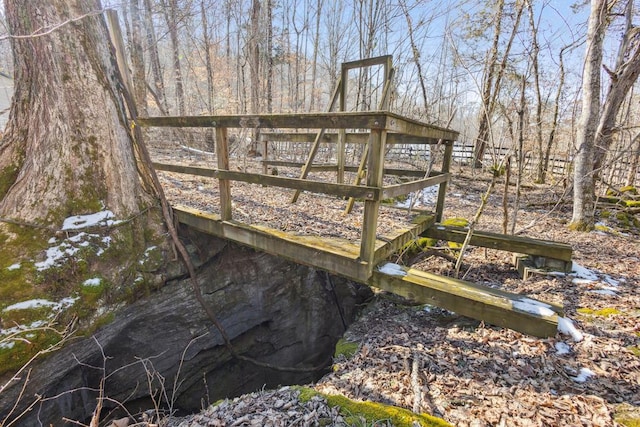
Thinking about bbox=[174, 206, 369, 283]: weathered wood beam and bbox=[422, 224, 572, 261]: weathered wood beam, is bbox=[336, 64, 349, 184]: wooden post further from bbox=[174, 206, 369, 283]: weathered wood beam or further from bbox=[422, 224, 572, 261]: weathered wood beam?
bbox=[422, 224, 572, 261]: weathered wood beam

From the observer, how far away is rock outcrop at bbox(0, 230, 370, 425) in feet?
10.1

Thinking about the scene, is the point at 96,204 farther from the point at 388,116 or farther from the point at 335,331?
the point at 335,331

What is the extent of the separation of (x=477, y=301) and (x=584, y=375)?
0.87m

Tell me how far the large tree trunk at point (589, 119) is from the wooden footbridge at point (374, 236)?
9.82ft

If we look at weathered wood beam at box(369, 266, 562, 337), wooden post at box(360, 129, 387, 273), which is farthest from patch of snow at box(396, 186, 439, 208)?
wooden post at box(360, 129, 387, 273)

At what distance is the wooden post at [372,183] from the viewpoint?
8.13 feet

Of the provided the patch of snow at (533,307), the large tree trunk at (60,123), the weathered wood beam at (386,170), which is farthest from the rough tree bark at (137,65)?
the patch of snow at (533,307)

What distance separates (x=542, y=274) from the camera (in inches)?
152

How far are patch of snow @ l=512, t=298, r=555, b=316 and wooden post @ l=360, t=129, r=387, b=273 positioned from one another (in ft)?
4.07

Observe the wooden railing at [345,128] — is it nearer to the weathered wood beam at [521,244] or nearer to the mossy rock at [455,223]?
the weathered wood beam at [521,244]

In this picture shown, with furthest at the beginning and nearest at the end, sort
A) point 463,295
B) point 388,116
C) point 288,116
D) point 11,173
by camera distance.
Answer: point 11,173
point 288,116
point 463,295
point 388,116

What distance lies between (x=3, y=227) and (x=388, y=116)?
13.1 ft

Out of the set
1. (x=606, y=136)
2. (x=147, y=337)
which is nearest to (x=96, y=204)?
(x=147, y=337)

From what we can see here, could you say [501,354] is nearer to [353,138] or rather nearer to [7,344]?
[353,138]
